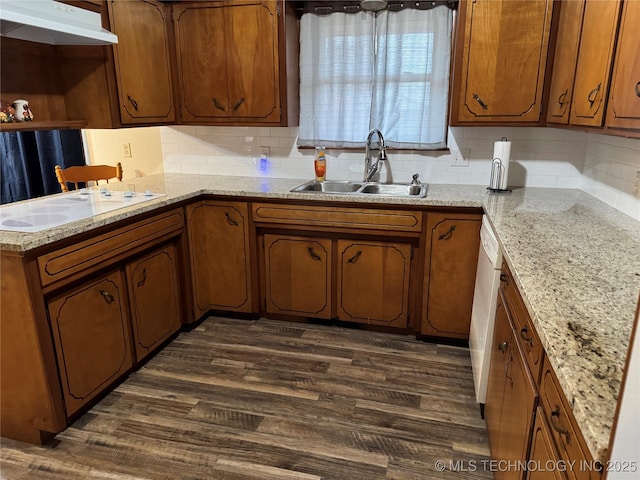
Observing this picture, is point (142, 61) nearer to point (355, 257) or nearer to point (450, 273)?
point (355, 257)

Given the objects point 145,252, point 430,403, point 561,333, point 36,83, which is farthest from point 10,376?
point 561,333

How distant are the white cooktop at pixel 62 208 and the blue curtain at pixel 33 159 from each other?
1.10 m

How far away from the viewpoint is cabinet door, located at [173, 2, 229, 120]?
2.90 metres

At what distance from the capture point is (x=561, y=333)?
3.35 feet

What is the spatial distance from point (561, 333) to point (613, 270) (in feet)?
1.91

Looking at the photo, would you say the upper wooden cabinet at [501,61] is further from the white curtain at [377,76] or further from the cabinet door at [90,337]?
the cabinet door at [90,337]

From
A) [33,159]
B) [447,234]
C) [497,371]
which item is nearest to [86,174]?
[33,159]

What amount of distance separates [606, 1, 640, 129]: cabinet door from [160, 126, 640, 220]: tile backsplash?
526 millimetres

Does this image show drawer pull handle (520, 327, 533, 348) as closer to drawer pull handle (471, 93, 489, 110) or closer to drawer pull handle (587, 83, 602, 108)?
drawer pull handle (587, 83, 602, 108)

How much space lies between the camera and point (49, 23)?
6.08ft

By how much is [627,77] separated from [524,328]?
1060 mm

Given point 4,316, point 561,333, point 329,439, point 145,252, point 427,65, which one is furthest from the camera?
point 427,65

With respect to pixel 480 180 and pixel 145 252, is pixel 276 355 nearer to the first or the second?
pixel 145 252

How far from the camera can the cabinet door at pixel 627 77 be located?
5.20 feet
